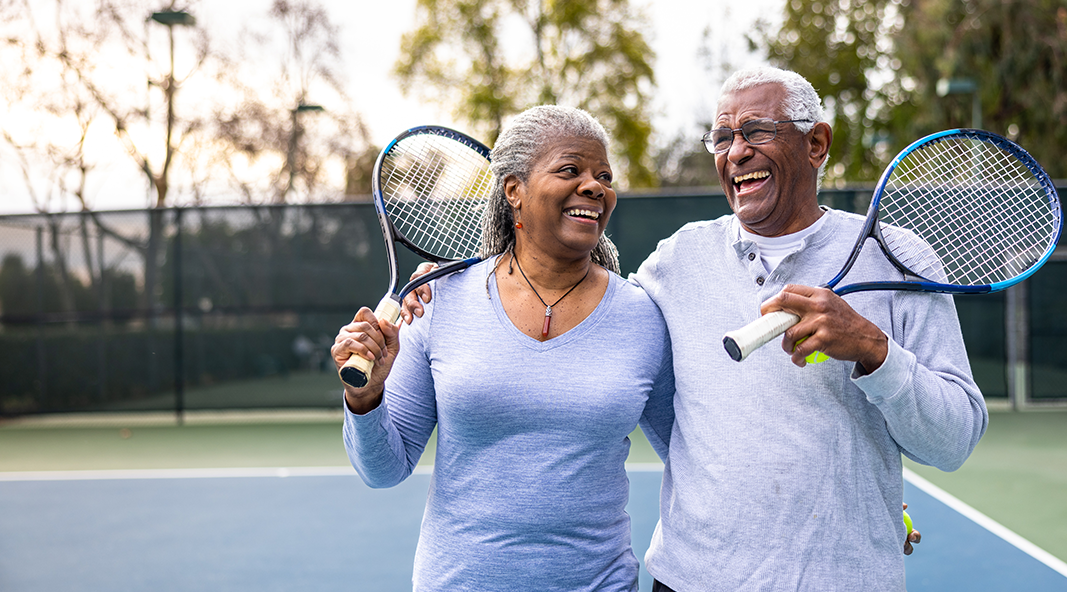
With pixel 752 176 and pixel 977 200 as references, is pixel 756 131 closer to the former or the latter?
pixel 752 176

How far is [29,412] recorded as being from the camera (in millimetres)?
8562

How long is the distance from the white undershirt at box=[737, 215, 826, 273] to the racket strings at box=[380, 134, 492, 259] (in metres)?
0.85

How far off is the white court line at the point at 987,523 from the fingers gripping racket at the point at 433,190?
362cm

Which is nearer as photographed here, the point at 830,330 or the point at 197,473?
the point at 830,330

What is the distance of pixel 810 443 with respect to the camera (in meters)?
1.58

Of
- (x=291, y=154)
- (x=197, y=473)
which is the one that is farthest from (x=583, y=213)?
(x=291, y=154)

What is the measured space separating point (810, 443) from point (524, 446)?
581 millimetres

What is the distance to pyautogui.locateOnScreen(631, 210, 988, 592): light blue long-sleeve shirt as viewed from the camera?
5.09 feet

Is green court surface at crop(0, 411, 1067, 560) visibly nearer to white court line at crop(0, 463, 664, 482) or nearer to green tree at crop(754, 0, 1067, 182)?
white court line at crop(0, 463, 664, 482)

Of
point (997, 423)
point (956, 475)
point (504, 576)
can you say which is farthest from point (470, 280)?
point (997, 423)

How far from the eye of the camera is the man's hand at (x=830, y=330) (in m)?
1.44

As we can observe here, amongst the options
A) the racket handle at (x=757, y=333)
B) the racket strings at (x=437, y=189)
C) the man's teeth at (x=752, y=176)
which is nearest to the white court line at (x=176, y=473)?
the racket strings at (x=437, y=189)

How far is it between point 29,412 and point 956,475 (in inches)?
354

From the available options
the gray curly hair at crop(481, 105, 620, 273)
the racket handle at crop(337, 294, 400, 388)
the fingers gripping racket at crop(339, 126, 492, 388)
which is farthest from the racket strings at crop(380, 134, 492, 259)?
the racket handle at crop(337, 294, 400, 388)
